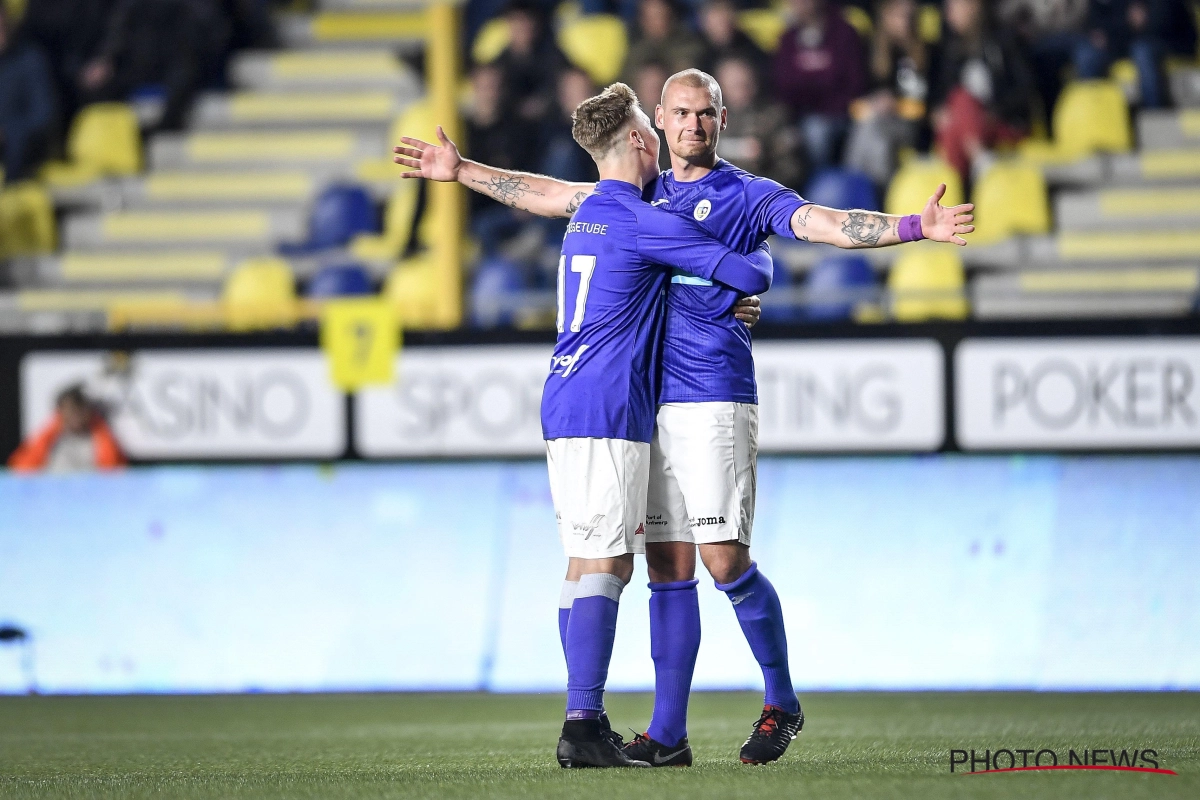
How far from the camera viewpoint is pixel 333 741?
5367 millimetres

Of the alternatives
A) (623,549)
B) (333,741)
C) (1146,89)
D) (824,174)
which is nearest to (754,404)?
(623,549)

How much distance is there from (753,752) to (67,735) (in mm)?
2756

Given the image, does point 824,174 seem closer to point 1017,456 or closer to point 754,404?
point 1017,456

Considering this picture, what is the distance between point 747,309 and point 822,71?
6.74 m

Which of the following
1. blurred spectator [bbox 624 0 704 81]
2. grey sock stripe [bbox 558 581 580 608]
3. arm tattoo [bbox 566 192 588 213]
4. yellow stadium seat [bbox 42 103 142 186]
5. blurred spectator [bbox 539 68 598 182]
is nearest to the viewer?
grey sock stripe [bbox 558 581 580 608]

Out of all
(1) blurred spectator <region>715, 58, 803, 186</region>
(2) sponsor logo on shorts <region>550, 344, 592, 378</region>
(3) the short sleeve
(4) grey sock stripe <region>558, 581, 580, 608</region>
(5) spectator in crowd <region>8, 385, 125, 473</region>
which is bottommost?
(4) grey sock stripe <region>558, 581, 580, 608</region>

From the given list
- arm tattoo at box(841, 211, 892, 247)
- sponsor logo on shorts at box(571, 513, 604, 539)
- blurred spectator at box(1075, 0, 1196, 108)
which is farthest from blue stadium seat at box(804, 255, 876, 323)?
sponsor logo on shorts at box(571, 513, 604, 539)

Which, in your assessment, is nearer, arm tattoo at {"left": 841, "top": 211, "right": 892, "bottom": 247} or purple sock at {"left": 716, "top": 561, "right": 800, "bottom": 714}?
arm tattoo at {"left": 841, "top": 211, "right": 892, "bottom": 247}

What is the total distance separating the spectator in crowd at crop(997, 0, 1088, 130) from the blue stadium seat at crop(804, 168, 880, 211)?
59.7 inches

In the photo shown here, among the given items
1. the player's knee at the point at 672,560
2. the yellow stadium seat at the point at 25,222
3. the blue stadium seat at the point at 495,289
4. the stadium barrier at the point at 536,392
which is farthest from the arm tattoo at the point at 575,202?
the yellow stadium seat at the point at 25,222

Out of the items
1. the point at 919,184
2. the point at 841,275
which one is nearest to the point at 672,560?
the point at 841,275

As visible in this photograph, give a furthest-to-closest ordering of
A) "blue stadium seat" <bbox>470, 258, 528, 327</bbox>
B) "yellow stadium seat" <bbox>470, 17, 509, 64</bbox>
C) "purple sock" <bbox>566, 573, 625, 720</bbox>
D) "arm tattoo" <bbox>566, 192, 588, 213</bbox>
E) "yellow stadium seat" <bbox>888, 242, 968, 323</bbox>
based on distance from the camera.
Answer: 1. "yellow stadium seat" <bbox>470, 17, 509, 64</bbox>
2. "yellow stadium seat" <bbox>888, 242, 968, 323</bbox>
3. "blue stadium seat" <bbox>470, 258, 528, 327</bbox>
4. "arm tattoo" <bbox>566, 192, 588, 213</bbox>
5. "purple sock" <bbox>566, 573, 625, 720</bbox>

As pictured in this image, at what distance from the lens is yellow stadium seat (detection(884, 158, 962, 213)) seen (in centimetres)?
1006

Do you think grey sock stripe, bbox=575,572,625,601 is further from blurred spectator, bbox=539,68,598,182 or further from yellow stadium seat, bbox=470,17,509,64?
yellow stadium seat, bbox=470,17,509,64
